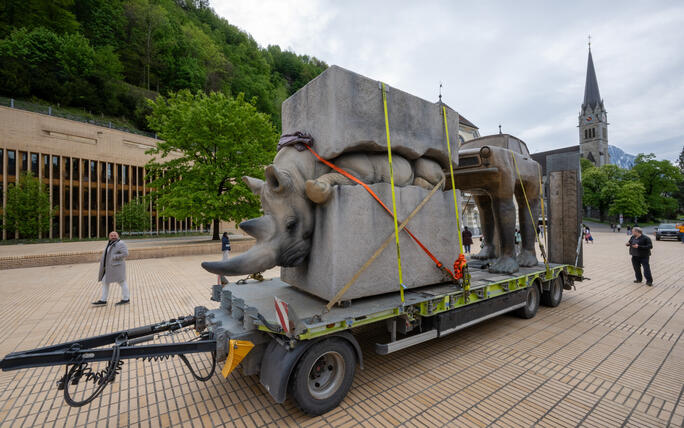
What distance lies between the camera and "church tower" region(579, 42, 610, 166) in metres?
71.9

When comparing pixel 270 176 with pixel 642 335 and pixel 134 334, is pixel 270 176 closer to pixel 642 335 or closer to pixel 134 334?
pixel 134 334

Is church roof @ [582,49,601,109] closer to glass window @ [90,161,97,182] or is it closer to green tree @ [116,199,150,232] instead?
green tree @ [116,199,150,232]

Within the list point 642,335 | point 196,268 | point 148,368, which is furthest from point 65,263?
point 642,335

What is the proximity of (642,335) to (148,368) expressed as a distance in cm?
807

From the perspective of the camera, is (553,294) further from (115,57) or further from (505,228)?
(115,57)

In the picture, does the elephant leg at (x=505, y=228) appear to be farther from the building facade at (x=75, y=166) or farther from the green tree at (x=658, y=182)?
the green tree at (x=658, y=182)

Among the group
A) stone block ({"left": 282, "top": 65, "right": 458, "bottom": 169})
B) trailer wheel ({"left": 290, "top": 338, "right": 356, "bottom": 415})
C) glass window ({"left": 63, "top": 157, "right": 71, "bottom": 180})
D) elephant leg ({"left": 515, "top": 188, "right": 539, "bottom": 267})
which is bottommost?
trailer wheel ({"left": 290, "top": 338, "right": 356, "bottom": 415})

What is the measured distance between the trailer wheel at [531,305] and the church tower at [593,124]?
281 feet

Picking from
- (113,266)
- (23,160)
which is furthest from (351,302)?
(23,160)

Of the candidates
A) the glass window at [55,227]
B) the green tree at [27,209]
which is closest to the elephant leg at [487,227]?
the green tree at [27,209]

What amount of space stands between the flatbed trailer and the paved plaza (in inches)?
14.2

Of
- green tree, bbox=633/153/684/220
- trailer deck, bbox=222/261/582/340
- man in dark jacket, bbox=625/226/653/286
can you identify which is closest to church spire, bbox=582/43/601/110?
green tree, bbox=633/153/684/220

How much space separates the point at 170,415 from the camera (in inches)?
121

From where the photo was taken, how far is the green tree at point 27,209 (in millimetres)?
21484
